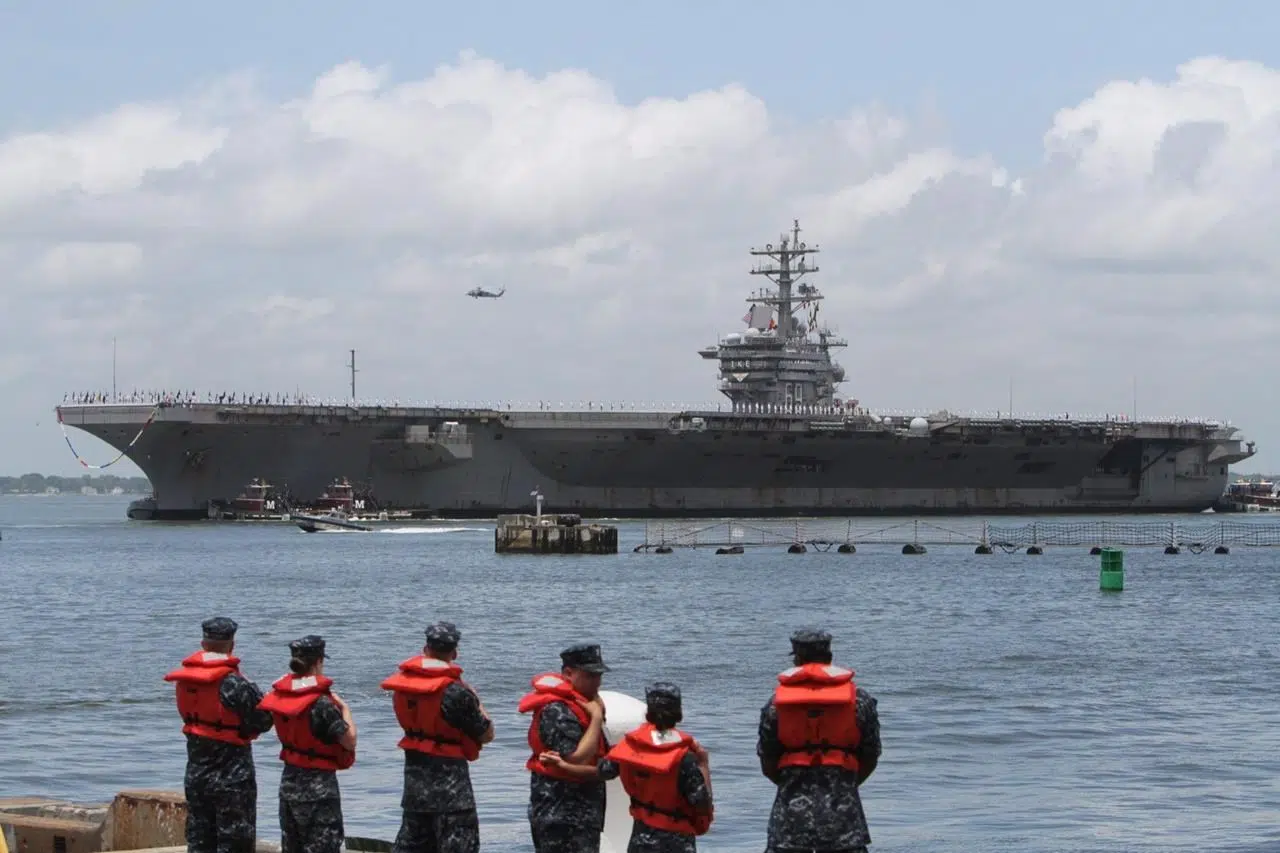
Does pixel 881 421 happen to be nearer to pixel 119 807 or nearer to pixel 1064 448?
pixel 1064 448

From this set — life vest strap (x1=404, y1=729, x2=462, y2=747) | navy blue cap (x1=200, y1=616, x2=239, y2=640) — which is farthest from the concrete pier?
life vest strap (x1=404, y1=729, x2=462, y2=747)

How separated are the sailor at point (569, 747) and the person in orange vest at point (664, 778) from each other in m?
0.31

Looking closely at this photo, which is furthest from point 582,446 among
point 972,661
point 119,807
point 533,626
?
point 119,807

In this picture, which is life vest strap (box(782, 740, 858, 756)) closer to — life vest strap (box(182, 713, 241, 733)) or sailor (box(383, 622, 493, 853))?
sailor (box(383, 622, 493, 853))

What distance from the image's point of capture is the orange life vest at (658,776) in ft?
20.5

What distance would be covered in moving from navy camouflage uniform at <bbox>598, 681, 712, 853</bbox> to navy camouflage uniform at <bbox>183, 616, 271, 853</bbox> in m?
2.09

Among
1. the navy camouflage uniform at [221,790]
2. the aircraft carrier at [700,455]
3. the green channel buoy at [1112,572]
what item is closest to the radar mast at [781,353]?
the aircraft carrier at [700,455]

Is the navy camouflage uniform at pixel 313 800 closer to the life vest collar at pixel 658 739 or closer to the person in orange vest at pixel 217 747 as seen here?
the person in orange vest at pixel 217 747

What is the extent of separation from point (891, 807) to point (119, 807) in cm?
529

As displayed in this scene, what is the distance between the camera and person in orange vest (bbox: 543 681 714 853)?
624 centimetres

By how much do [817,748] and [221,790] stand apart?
2857 millimetres

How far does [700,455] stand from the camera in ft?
191

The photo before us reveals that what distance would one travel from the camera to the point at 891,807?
39.8 feet

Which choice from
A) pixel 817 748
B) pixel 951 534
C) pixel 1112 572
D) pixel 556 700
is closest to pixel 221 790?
pixel 556 700
